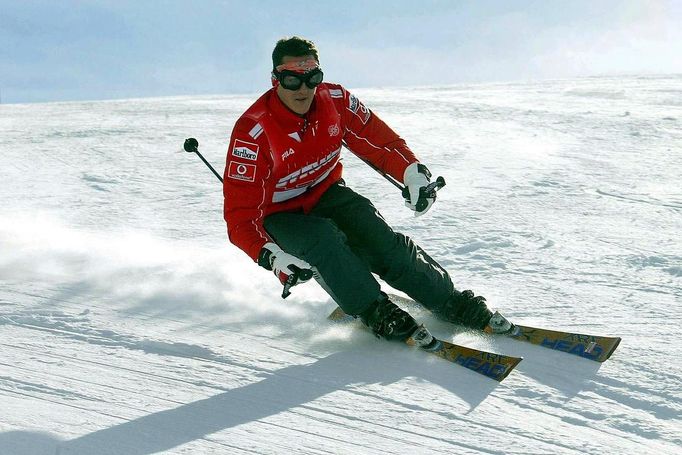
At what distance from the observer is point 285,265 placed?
3287 millimetres

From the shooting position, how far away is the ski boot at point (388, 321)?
345 cm

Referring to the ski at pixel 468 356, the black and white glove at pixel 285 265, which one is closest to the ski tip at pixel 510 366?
the ski at pixel 468 356

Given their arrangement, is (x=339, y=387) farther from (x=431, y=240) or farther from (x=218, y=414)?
(x=431, y=240)

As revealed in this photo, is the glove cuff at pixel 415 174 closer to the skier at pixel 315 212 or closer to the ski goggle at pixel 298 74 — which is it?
the skier at pixel 315 212

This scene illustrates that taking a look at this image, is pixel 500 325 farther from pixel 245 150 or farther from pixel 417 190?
pixel 245 150

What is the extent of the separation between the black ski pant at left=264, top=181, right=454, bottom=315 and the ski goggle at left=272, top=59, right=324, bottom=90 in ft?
2.05

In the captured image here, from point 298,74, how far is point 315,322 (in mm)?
1288

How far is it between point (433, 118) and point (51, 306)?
9.07 meters

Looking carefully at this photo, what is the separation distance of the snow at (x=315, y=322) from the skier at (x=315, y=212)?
0.22m

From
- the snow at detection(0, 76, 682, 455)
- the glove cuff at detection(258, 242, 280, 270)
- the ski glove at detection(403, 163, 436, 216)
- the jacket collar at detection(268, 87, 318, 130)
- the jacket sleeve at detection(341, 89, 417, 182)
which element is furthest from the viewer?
the jacket sleeve at detection(341, 89, 417, 182)

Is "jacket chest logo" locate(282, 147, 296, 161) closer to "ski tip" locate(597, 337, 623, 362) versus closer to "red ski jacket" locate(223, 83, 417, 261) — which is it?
"red ski jacket" locate(223, 83, 417, 261)

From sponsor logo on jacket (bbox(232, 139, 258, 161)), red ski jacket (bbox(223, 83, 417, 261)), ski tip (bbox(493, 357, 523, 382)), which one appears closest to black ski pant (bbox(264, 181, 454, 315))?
red ski jacket (bbox(223, 83, 417, 261))

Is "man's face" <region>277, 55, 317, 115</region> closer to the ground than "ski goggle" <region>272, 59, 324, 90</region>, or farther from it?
closer to the ground

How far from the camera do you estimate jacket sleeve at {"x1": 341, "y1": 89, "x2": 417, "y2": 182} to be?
13.4 ft
